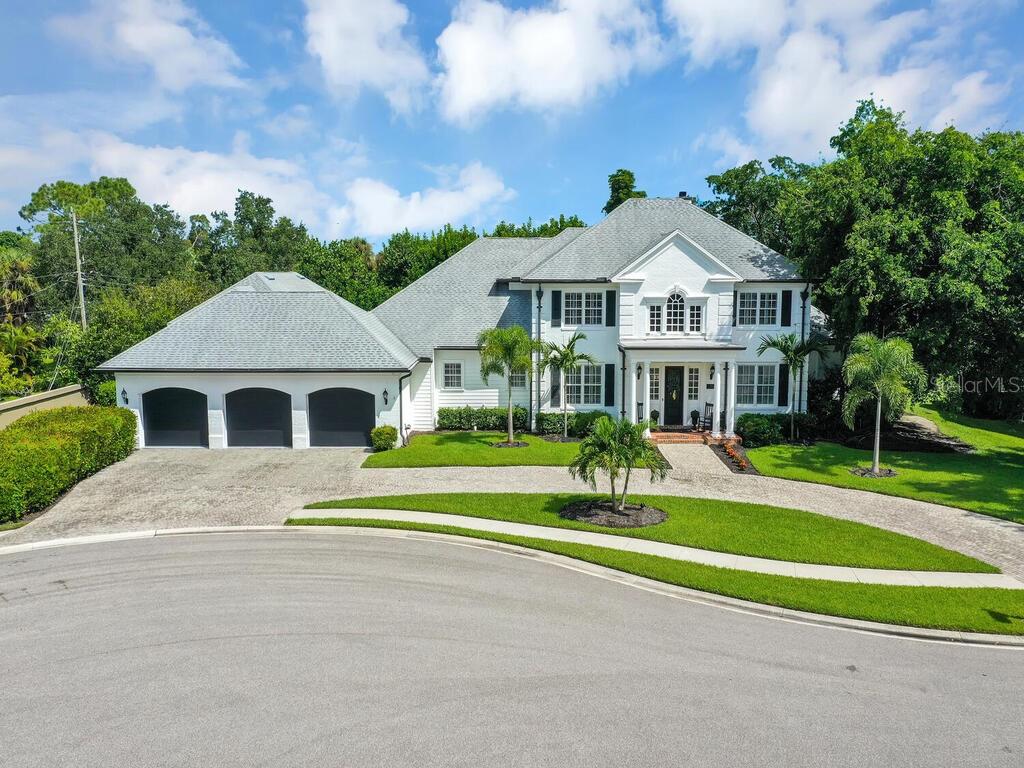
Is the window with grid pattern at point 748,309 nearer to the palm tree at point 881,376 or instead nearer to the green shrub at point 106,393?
the palm tree at point 881,376

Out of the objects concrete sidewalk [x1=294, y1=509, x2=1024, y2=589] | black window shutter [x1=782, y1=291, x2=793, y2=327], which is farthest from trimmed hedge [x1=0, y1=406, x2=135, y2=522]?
black window shutter [x1=782, y1=291, x2=793, y2=327]

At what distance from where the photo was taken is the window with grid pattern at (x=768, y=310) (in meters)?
28.9

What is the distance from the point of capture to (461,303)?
32.0 meters

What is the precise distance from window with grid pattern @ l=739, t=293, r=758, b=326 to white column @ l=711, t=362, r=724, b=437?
2823 millimetres

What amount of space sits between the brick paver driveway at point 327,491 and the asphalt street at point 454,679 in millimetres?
4512

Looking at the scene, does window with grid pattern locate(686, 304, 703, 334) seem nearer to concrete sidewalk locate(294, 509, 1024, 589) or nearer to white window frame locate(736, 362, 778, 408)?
white window frame locate(736, 362, 778, 408)

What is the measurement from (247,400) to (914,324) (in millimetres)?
29046

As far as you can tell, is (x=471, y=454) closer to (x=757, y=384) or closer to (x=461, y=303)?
(x=461, y=303)

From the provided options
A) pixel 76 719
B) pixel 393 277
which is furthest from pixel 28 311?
pixel 76 719

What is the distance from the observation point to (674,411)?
96.3 ft

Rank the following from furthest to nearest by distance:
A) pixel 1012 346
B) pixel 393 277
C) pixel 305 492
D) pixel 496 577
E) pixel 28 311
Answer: pixel 393 277 < pixel 28 311 < pixel 1012 346 < pixel 305 492 < pixel 496 577

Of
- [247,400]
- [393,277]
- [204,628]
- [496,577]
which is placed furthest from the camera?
[393,277]

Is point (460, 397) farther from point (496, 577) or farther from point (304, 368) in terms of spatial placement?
point (496, 577)

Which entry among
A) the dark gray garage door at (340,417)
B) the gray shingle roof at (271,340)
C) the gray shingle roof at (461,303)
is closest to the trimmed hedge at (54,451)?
the gray shingle roof at (271,340)
